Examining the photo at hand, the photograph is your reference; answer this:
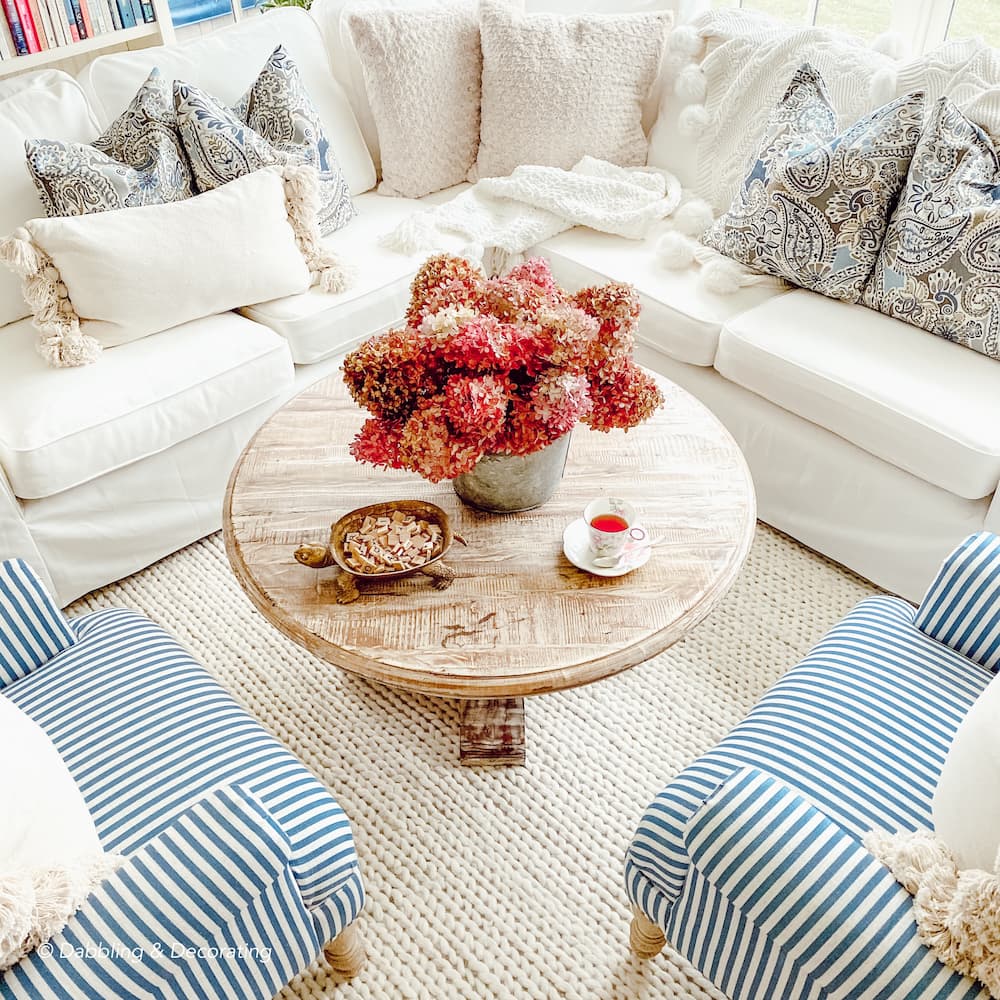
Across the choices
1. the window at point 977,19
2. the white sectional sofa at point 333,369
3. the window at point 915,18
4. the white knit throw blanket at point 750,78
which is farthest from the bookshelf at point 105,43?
the window at point 977,19

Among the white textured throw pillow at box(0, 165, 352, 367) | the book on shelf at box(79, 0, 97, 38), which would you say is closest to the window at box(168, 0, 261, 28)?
the book on shelf at box(79, 0, 97, 38)

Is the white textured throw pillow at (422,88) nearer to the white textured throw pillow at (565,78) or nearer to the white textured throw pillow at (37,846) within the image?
the white textured throw pillow at (565,78)

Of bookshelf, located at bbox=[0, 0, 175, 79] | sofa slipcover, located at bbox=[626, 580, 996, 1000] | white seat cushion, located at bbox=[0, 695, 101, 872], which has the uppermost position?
bookshelf, located at bbox=[0, 0, 175, 79]

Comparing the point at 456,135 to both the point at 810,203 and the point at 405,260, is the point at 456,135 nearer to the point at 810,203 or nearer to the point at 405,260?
the point at 405,260

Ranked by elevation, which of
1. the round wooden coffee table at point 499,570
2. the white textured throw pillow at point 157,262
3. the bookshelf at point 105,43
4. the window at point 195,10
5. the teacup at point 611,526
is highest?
the window at point 195,10

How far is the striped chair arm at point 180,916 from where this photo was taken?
2.74ft

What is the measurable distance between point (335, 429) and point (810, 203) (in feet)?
3.94

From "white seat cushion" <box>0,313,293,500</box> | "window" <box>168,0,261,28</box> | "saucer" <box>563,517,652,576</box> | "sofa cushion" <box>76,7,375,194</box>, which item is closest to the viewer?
"saucer" <box>563,517,652,576</box>

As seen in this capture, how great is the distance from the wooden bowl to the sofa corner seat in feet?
0.87

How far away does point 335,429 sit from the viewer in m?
1.61

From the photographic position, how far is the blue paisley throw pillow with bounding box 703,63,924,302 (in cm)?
190

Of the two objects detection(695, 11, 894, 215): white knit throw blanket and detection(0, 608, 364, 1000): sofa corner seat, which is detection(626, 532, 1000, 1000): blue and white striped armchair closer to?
detection(0, 608, 364, 1000): sofa corner seat

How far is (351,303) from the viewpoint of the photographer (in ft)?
6.96

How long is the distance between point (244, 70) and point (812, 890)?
2.31 m
